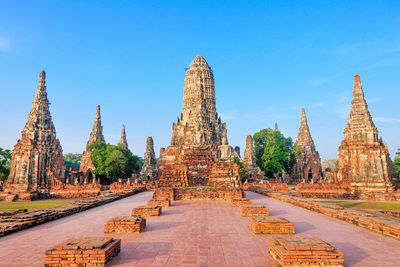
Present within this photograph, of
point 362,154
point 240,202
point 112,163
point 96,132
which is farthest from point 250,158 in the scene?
point 96,132

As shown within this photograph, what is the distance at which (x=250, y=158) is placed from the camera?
4256cm

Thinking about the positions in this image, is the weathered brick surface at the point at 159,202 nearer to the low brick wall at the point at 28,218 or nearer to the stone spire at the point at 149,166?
the low brick wall at the point at 28,218

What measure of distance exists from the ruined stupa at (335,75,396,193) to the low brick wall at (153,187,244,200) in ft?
52.2

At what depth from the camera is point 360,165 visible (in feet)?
78.1

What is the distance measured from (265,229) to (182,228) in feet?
7.10

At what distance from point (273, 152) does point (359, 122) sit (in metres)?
17.0

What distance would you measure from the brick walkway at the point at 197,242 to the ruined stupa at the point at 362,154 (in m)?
18.3

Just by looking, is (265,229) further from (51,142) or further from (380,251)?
(51,142)

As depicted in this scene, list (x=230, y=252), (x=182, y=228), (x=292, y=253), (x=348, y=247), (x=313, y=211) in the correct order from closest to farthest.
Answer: (x=292, y=253) → (x=230, y=252) → (x=348, y=247) → (x=182, y=228) → (x=313, y=211)

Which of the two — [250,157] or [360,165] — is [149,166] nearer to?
[250,157]

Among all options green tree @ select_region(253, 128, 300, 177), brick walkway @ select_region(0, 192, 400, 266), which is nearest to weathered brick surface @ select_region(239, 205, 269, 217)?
brick walkway @ select_region(0, 192, 400, 266)

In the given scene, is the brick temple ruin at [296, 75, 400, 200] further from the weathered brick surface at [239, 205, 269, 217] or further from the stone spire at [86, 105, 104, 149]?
the stone spire at [86, 105, 104, 149]

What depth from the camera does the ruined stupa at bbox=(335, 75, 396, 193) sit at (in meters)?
23.0

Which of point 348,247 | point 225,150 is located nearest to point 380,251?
point 348,247
